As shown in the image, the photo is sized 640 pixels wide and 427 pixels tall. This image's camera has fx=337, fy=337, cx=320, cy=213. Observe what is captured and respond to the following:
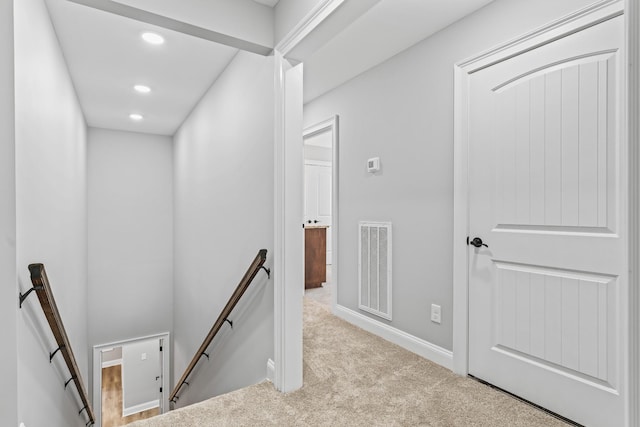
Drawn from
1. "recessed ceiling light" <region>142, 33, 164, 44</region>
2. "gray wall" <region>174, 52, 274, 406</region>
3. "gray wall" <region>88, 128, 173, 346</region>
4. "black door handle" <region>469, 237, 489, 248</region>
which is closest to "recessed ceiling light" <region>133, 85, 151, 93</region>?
"gray wall" <region>174, 52, 274, 406</region>

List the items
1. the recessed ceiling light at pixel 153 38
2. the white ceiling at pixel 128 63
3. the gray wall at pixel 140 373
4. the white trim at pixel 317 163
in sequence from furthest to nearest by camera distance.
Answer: the white trim at pixel 317 163 → the gray wall at pixel 140 373 → the recessed ceiling light at pixel 153 38 → the white ceiling at pixel 128 63

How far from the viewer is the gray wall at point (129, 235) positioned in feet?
16.6

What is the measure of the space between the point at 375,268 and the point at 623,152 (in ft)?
5.95

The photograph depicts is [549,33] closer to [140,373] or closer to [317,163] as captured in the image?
[317,163]

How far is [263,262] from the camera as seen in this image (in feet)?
6.96

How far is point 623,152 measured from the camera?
4.89 feet

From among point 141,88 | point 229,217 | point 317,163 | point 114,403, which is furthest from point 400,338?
point 114,403

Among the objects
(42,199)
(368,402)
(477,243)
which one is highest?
(42,199)

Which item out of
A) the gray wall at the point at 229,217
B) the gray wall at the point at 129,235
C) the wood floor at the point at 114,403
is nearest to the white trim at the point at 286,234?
the gray wall at the point at 229,217

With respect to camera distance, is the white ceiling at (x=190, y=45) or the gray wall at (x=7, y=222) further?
the white ceiling at (x=190, y=45)

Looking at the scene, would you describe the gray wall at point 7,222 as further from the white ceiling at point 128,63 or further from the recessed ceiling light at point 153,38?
the recessed ceiling light at point 153,38

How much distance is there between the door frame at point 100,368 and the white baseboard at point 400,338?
3666 millimetres

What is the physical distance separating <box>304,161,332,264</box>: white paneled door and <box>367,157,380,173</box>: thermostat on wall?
3241 millimetres

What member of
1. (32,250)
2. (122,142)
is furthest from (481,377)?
(122,142)
